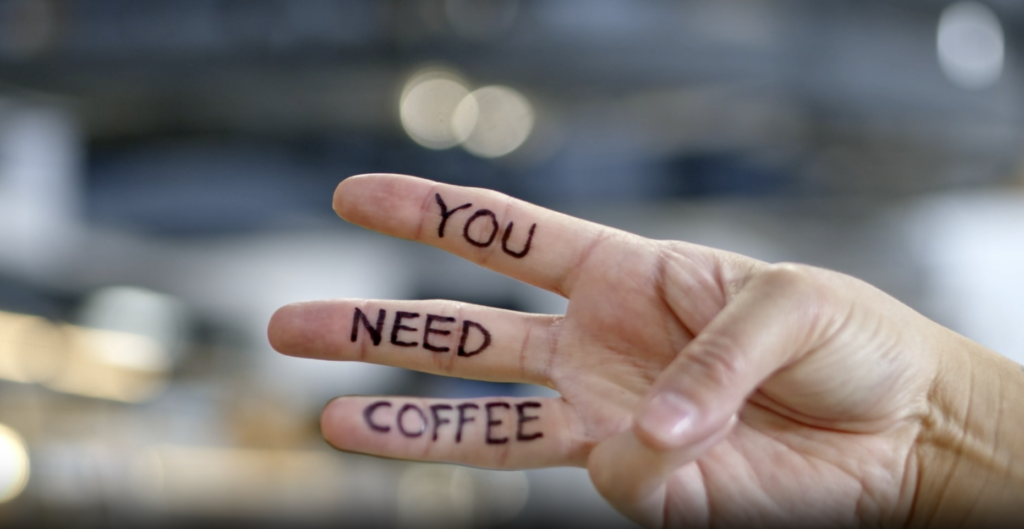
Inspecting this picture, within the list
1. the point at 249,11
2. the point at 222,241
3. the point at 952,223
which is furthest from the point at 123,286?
the point at 952,223

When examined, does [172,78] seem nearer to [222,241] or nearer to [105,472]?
[105,472]

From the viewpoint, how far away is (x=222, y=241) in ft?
24.3

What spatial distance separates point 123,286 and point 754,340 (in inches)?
294

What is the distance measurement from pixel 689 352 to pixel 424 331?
21.4 inches

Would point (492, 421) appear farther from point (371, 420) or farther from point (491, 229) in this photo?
point (491, 229)

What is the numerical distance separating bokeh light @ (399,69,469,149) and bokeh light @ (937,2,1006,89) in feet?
9.56

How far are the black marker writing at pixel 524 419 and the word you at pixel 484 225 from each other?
0.93 ft

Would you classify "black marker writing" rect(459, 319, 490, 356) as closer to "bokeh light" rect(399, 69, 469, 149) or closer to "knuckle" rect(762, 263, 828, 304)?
"knuckle" rect(762, 263, 828, 304)

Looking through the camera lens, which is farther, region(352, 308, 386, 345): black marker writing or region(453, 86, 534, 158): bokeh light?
region(453, 86, 534, 158): bokeh light

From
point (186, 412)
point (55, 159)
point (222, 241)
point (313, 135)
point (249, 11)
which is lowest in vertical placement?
point (186, 412)

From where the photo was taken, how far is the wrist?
4.06 feet

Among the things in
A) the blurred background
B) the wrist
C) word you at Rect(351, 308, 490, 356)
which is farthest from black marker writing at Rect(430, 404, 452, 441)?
the blurred background

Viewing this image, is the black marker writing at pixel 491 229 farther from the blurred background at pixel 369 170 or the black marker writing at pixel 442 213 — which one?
the blurred background at pixel 369 170

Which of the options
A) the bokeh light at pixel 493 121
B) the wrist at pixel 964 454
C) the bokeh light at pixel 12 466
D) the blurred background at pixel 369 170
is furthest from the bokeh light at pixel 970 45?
the bokeh light at pixel 12 466
